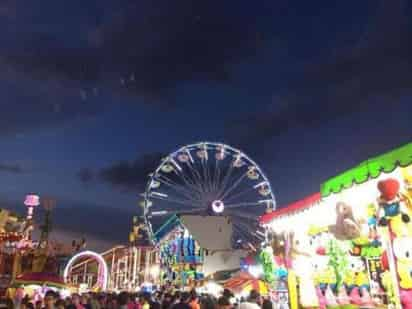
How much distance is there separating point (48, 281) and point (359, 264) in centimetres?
1333

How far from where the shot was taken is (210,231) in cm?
4350

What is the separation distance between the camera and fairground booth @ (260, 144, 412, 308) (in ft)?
18.0

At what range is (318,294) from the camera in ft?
29.5

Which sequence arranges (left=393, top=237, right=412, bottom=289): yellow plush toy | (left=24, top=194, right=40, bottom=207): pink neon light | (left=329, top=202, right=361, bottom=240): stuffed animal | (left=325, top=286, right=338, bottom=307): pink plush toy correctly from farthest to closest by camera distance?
1. (left=24, top=194, right=40, bottom=207): pink neon light
2. (left=325, top=286, right=338, bottom=307): pink plush toy
3. (left=329, top=202, right=361, bottom=240): stuffed animal
4. (left=393, top=237, right=412, bottom=289): yellow plush toy

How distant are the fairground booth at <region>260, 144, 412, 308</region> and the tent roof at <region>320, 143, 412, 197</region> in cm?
1

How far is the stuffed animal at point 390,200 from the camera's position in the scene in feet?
17.9

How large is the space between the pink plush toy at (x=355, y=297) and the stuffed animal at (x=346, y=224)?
1578 millimetres

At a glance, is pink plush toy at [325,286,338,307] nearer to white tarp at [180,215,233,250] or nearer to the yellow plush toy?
the yellow plush toy

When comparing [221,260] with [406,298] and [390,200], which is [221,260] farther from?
[390,200]

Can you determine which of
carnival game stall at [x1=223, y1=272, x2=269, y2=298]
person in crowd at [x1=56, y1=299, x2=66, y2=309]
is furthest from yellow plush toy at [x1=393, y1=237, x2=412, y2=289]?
carnival game stall at [x1=223, y1=272, x2=269, y2=298]

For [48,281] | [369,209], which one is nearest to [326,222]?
[369,209]

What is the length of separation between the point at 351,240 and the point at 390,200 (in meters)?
2.04

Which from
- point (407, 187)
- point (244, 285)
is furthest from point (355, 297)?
point (244, 285)

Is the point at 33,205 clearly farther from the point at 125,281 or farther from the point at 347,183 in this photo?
the point at 347,183
